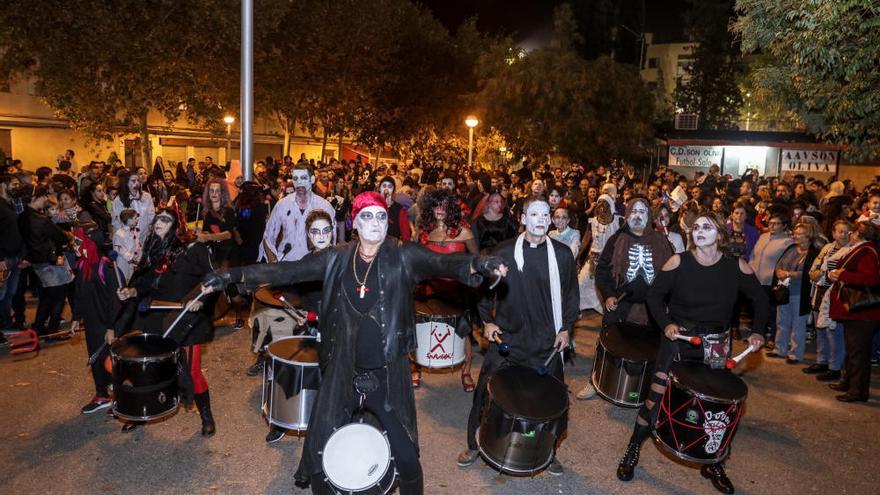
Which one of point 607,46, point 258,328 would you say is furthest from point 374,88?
point 258,328

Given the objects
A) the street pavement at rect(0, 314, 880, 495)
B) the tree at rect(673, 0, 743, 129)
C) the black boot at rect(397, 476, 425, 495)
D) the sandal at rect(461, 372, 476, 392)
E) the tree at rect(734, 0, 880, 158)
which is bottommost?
the street pavement at rect(0, 314, 880, 495)

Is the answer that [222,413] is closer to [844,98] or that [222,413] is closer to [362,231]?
[362,231]

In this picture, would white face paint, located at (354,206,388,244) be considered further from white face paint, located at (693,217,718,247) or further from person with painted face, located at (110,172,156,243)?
person with painted face, located at (110,172,156,243)

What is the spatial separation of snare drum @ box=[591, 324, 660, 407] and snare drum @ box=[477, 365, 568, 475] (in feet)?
4.13

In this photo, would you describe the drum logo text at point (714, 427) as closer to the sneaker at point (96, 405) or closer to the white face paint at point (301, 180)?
the white face paint at point (301, 180)

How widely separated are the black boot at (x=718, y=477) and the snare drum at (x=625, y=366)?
72cm

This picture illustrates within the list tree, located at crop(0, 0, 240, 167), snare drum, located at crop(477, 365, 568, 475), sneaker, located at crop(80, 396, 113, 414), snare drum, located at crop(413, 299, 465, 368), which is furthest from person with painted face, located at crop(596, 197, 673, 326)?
tree, located at crop(0, 0, 240, 167)

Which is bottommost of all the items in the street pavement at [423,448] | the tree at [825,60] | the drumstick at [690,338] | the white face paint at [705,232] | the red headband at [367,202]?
the street pavement at [423,448]

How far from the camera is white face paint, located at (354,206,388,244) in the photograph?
3.93 meters

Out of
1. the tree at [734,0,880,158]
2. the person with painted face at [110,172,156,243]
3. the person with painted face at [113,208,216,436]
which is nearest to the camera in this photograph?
the person with painted face at [113,208,216,436]

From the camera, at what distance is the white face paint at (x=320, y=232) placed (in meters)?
5.50

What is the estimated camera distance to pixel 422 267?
4027 mm

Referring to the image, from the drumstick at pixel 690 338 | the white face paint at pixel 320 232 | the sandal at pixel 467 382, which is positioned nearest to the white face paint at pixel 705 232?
the drumstick at pixel 690 338

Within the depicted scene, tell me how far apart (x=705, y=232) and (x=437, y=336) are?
271 centimetres
